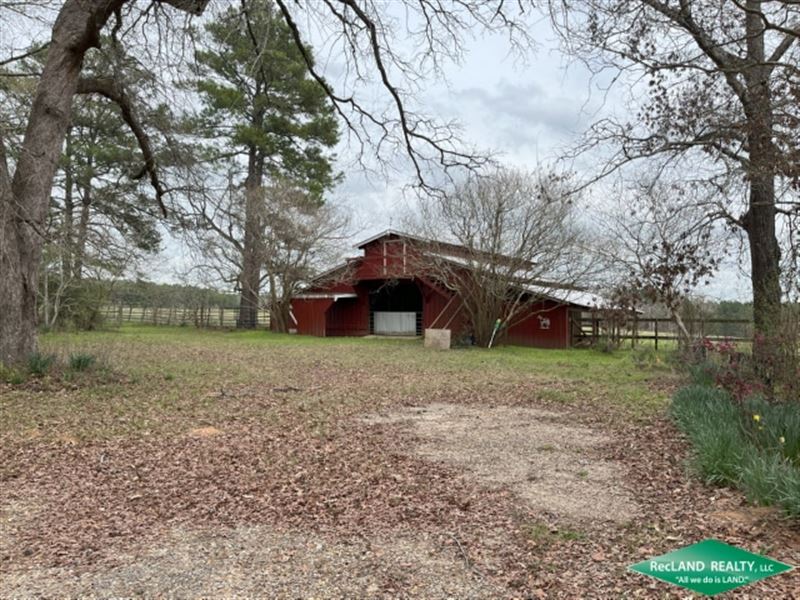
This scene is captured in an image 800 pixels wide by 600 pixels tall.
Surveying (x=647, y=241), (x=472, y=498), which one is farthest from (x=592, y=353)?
(x=472, y=498)

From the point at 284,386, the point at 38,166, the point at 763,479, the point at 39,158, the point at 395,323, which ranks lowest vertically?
the point at 284,386

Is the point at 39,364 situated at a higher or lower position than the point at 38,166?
lower

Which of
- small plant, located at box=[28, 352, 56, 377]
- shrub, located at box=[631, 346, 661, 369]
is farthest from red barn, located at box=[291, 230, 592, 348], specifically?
small plant, located at box=[28, 352, 56, 377]

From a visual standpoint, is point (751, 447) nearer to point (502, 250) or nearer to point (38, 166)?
point (38, 166)

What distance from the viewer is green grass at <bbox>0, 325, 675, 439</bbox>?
7.16 m

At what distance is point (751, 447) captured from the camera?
4453 mm

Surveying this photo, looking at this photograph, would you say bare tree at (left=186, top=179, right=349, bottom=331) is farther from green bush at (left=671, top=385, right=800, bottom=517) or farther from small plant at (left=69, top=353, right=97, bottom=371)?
green bush at (left=671, top=385, right=800, bottom=517)

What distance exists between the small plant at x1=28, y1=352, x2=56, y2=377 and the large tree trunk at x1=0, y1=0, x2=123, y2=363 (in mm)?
160

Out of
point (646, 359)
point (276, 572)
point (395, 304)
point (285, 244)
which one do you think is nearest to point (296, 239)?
point (285, 244)

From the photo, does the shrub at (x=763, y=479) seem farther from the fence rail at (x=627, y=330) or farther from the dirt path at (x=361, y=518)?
the fence rail at (x=627, y=330)

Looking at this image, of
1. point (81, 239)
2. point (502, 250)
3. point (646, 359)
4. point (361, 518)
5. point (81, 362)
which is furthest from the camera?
point (502, 250)

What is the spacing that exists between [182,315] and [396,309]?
14.3 meters

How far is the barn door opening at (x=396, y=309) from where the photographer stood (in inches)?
1065

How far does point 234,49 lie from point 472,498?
8.96 metres
